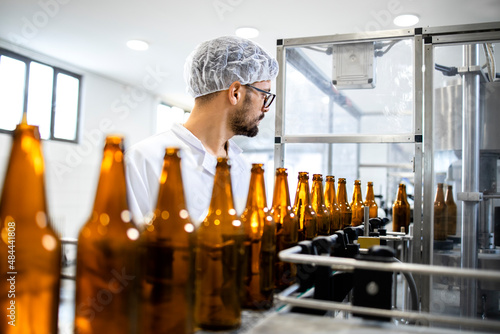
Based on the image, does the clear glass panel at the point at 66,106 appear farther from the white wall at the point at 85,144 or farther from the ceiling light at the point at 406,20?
the ceiling light at the point at 406,20

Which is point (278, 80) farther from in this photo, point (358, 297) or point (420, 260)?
point (358, 297)

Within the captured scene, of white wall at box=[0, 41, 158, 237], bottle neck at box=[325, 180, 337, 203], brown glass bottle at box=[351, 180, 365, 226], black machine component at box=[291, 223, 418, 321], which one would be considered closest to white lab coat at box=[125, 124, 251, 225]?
bottle neck at box=[325, 180, 337, 203]

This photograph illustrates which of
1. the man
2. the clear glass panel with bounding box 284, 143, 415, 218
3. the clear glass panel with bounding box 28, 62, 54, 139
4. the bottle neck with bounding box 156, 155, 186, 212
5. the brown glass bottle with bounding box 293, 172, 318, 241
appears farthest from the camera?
the clear glass panel with bounding box 28, 62, 54, 139

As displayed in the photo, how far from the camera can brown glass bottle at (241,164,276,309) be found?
0.70 m

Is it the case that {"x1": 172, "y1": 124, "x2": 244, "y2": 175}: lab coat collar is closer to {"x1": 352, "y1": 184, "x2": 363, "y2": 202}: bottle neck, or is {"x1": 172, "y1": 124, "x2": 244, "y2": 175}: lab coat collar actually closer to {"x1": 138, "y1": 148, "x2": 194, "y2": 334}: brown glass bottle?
{"x1": 352, "y1": 184, "x2": 363, "y2": 202}: bottle neck

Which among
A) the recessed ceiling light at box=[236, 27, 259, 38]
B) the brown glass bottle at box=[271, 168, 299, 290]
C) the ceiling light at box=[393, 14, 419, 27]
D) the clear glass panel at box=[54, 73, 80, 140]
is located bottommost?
the brown glass bottle at box=[271, 168, 299, 290]

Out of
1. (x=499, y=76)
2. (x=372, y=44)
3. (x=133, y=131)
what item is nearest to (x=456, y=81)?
(x=499, y=76)

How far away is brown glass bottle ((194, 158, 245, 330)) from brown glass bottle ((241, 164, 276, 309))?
9cm

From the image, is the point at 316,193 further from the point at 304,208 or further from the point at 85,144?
the point at 85,144

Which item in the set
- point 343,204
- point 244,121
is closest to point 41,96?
point 244,121

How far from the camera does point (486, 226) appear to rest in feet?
5.66

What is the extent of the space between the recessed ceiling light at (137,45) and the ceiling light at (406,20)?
239 centimetres

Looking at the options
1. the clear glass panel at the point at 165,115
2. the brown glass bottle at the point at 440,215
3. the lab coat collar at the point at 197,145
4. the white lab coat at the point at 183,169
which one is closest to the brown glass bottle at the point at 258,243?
the white lab coat at the point at 183,169

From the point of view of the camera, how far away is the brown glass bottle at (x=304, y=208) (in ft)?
3.21
